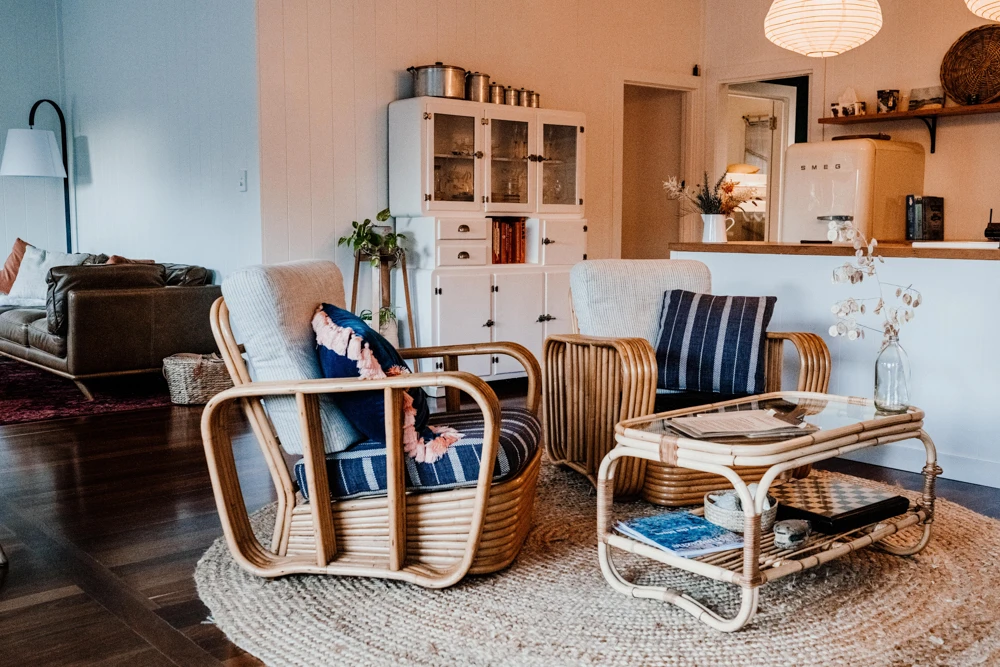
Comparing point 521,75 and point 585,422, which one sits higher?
point 521,75

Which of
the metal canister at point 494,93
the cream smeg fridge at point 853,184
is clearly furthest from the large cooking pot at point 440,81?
the cream smeg fridge at point 853,184

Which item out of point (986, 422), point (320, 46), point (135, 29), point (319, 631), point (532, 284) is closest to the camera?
point (319, 631)

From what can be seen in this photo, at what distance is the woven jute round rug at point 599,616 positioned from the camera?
2.08m

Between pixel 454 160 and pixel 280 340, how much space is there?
3.19 m

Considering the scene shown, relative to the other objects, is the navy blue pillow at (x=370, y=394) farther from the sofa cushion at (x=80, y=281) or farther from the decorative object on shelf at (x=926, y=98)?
the decorative object on shelf at (x=926, y=98)

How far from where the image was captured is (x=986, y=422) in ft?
11.8

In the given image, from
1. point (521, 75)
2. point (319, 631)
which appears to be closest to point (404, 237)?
point (521, 75)

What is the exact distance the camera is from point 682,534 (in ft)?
7.84

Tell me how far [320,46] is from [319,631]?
12.9ft

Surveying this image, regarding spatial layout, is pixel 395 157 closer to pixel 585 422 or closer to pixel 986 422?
pixel 585 422

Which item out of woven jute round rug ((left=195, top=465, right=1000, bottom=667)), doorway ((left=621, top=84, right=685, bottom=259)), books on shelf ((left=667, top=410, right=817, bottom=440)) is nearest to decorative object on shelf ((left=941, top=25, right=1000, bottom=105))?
doorway ((left=621, top=84, right=685, bottom=259))

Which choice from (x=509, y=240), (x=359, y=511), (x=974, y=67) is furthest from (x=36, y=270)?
(x=974, y=67)

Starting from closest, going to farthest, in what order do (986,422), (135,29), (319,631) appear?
(319,631) → (986,422) → (135,29)

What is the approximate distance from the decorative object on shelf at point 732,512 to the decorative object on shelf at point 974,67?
429 cm
